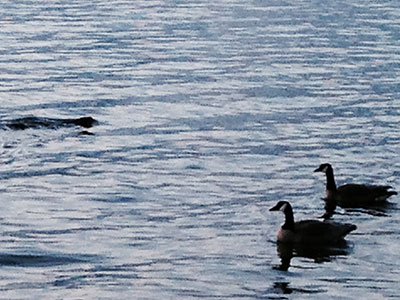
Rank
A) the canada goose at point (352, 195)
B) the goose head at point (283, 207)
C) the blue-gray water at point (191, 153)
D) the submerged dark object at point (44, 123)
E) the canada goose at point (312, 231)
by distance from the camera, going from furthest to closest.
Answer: the submerged dark object at point (44, 123), the canada goose at point (352, 195), the goose head at point (283, 207), the canada goose at point (312, 231), the blue-gray water at point (191, 153)

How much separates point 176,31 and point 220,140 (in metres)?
21.7

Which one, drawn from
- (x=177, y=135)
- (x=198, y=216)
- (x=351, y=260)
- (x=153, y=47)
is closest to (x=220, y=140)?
(x=177, y=135)

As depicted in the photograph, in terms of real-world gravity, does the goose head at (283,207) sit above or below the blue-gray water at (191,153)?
above

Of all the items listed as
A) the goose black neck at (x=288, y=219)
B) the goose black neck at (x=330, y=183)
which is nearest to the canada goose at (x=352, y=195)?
the goose black neck at (x=330, y=183)

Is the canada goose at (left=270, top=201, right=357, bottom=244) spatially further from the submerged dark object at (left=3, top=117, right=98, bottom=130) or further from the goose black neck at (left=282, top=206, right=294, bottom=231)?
the submerged dark object at (left=3, top=117, right=98, bottom=130)

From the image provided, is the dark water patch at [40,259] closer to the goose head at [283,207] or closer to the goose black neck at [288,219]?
the goose black neck at [288,219]

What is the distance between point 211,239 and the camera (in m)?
24.2

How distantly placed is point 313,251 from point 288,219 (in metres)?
0.78

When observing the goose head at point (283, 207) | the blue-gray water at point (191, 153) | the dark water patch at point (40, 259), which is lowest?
the blue-gray water at point (191, 153)

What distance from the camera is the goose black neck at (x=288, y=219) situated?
24422 millimetres

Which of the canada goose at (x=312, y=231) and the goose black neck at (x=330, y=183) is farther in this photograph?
the goose black neck at (x=330, y=183)

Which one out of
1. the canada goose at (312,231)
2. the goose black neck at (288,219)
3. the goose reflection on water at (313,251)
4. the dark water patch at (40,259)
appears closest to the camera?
the dark water patch at (40,259)

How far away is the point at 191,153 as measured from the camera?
3158 cm

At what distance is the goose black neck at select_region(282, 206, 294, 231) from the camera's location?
80.1 ft
